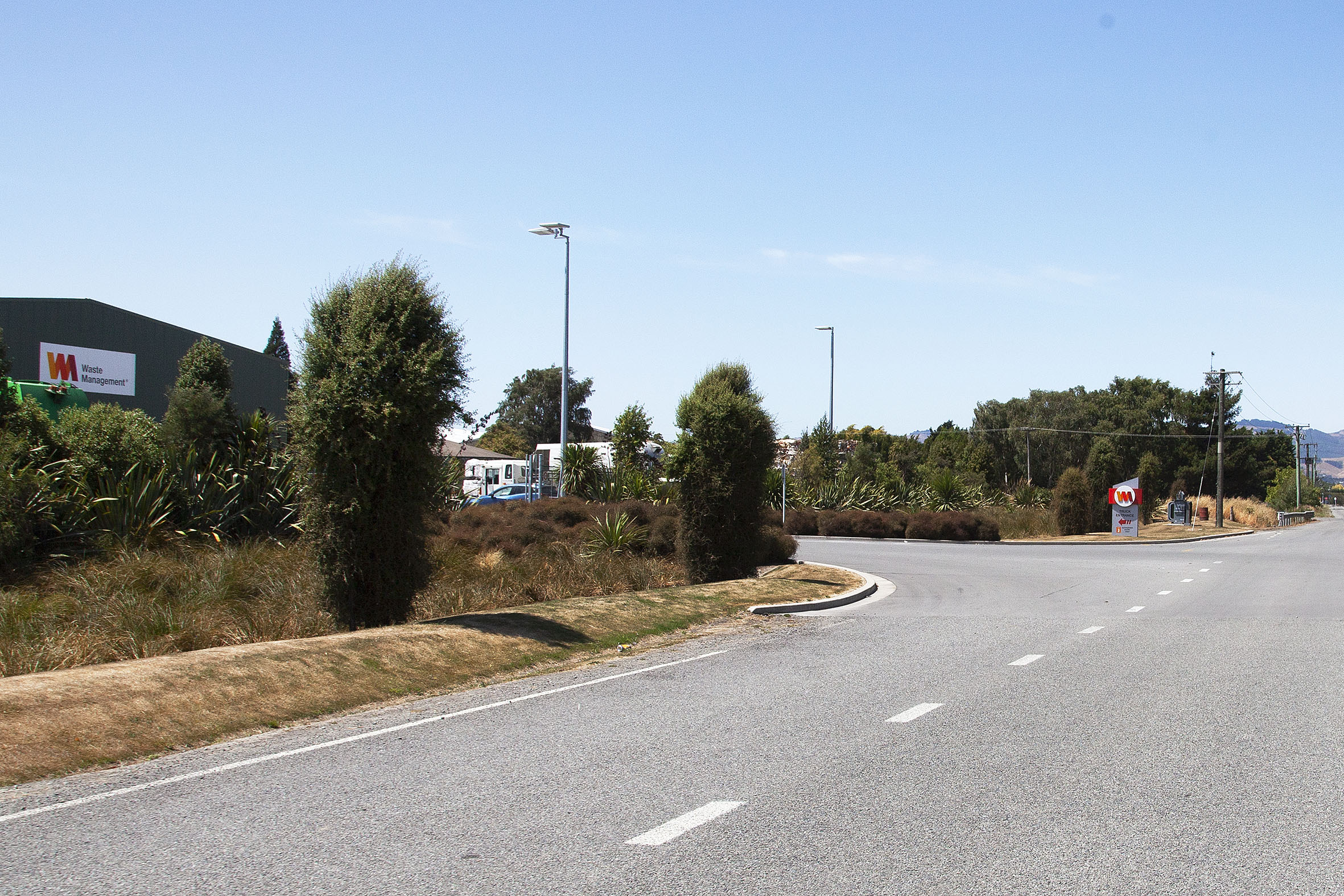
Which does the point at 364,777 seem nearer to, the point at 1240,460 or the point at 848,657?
the point at 848,657

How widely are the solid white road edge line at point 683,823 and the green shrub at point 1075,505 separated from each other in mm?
39411

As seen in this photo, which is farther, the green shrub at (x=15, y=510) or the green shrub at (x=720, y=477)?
the green shrub at (x=720, y=477)

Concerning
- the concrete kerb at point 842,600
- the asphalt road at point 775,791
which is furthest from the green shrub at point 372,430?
the concrete kerb at point 842,600

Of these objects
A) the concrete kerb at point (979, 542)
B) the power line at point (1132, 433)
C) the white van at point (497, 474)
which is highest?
the power line at point (1132, 433)

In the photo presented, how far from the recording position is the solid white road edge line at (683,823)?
17.1ft

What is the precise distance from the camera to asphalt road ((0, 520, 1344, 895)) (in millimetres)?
4785

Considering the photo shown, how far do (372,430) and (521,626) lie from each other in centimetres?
290

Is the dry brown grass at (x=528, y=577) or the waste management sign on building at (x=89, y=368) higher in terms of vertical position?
the waste management sign on building at (x=89, y=368)

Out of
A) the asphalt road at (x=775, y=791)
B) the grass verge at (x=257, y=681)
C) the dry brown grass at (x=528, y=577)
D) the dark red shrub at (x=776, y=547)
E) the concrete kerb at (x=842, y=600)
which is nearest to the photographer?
the asphalt road at (x=775, y=791)

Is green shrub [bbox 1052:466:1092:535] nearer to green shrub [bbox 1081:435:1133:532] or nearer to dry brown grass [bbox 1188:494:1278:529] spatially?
green shrub [bbox 1081:435:1133:532]

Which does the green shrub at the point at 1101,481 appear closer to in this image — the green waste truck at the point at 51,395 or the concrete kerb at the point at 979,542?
the concrete kerb at the point at 979,542

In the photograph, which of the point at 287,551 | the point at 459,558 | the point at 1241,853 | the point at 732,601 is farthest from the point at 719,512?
the point at 1241,853

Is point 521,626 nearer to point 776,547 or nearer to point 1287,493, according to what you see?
point 776,547

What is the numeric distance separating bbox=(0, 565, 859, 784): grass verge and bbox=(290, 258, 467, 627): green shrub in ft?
3.16
